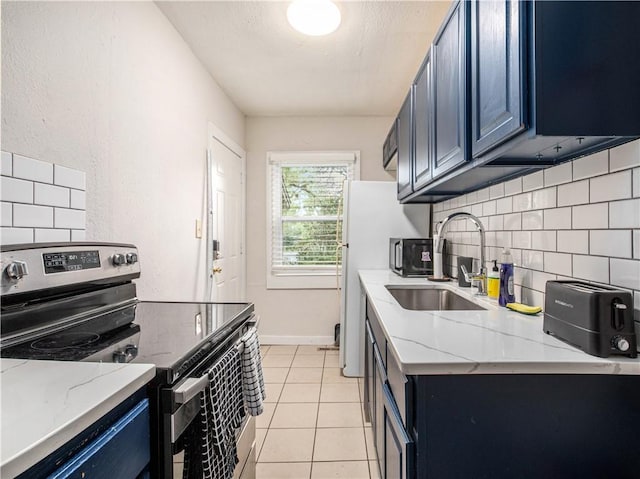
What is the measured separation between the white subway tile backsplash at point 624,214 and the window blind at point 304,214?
270 centimetres

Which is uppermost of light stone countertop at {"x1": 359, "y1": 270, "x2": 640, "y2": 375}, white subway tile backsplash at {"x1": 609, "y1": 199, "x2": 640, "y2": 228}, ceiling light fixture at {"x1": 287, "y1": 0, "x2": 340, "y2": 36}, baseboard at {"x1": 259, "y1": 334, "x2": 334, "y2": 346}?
ceiling light fixture at {"x1": 287, "y1": 0, "x2": 340, "y2": 36}

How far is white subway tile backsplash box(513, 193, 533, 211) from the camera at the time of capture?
1.36m

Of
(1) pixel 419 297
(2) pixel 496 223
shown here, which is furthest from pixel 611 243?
(1) pixel 419 297

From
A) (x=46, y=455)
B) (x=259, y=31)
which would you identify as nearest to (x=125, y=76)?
(x=259, y=31)

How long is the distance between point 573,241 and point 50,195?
1.77m

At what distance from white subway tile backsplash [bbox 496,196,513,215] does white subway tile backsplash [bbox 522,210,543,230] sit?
127 mm

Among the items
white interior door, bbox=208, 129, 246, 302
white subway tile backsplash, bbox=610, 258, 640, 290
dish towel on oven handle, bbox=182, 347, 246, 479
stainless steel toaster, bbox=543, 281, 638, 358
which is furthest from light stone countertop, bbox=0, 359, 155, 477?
white interior door, bbox=208, 129, 246, 302

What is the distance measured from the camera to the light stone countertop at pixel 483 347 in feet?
2.57

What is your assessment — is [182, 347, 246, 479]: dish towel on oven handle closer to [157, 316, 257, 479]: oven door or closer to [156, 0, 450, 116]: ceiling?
[157, 316, 257, 479]: oven door

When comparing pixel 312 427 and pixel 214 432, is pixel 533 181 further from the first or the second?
pixel 312 427

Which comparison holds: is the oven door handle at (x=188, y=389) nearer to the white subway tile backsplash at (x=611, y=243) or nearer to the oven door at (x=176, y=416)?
the oven door at (x=176, y=416)

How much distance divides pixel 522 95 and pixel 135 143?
168 centimetres

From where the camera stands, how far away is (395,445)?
3.35 ft

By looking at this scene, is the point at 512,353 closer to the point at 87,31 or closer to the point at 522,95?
the point at 522,95
